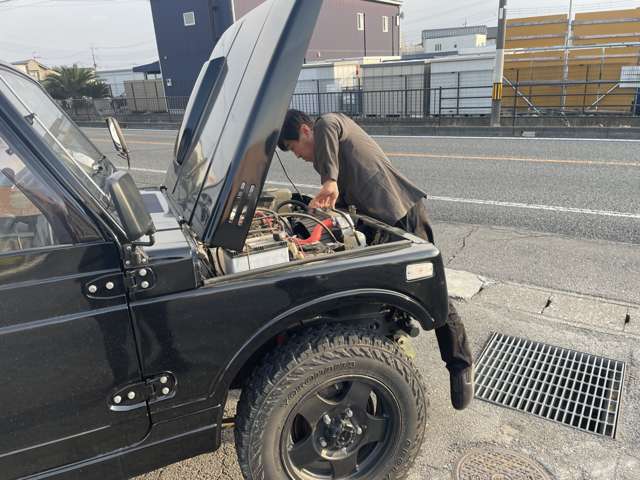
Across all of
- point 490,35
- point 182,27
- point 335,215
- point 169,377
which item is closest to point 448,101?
point 335,215

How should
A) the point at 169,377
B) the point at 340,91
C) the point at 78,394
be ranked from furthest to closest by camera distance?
the point at 340,91 → the point at 169,377 → the point at 78,394

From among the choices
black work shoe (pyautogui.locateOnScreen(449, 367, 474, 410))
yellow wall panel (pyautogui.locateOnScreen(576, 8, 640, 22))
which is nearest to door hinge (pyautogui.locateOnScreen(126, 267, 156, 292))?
black work shoe (pyautogui.locateOnScreen(449, 367, 474, 410))

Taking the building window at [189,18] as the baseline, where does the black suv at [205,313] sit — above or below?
below

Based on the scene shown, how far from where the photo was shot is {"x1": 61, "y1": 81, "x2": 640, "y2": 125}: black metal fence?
1492cm

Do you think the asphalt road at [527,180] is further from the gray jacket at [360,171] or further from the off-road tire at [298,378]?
the off-road tire at [298,378]

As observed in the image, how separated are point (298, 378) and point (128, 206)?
3.00ft

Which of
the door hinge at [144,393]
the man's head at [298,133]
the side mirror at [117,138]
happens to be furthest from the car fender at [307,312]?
the side mirror at [117,138]

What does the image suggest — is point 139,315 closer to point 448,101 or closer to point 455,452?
point 455,452

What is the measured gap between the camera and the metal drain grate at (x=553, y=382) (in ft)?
→ 8.68

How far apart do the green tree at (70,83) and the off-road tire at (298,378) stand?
108ft

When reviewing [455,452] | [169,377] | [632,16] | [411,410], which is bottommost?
[455,452]

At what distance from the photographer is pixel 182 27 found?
2941 cm

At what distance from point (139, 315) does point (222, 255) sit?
0.47 meters

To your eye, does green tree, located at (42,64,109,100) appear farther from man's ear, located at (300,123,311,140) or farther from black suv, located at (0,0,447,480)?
black suv, located at (0,0,447,480)
